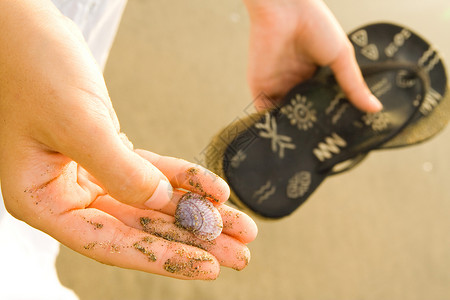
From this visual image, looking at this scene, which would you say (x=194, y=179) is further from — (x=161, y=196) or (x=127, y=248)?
(x=127, y=248)

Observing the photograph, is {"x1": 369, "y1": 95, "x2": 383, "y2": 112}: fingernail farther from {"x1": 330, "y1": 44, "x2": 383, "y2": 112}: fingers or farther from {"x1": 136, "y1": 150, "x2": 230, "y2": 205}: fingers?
{"x1": 136, "y1": 150, "x2": 230, "y2": 205}: fingers

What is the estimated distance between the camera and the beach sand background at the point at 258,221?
1.39 metres

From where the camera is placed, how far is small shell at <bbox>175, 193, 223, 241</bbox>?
72cm

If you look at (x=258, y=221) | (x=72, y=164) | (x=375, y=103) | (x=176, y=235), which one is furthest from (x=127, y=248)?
(x=375, y=103)

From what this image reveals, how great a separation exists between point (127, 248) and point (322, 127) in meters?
0.84

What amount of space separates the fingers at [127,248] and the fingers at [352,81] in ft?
2.58

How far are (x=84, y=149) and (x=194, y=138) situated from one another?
96 centimetres

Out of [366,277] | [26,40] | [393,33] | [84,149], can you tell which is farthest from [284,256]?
[26,40]

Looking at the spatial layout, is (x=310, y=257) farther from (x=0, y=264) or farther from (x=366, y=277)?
(x=0, y=264)

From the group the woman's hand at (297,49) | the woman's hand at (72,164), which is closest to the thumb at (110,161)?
the woman's hand at (72,164)

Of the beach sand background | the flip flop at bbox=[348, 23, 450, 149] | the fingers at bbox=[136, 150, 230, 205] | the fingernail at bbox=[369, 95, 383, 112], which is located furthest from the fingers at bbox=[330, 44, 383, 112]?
the fingers at bbox=[136, 150, 230, 205]

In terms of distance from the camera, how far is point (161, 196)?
2.38ft

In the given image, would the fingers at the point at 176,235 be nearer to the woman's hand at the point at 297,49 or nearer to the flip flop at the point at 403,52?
the woman's hand at the point at 297,49

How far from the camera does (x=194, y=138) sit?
5.13 ft
